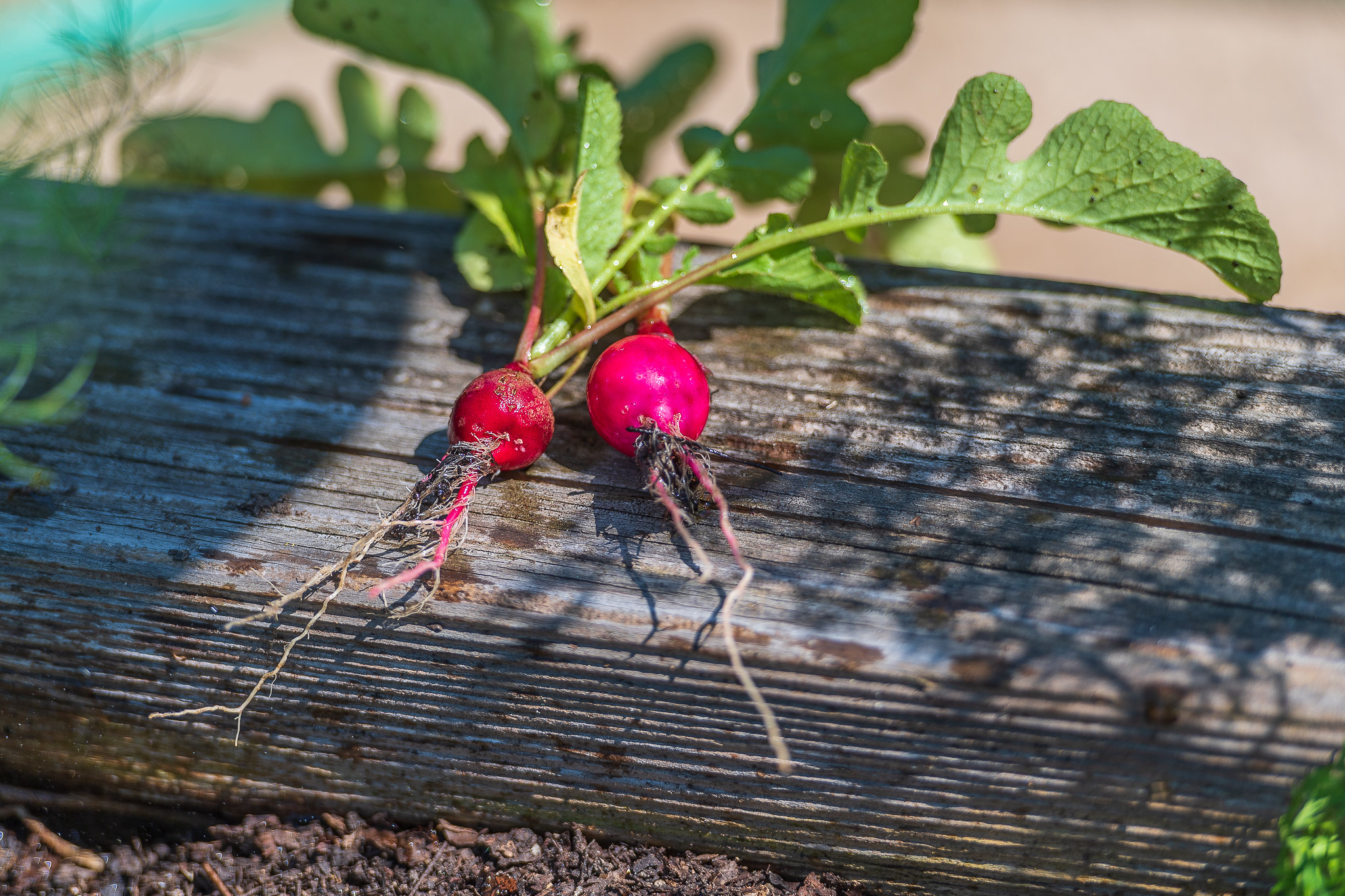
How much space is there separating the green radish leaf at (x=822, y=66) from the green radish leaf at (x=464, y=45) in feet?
1.57

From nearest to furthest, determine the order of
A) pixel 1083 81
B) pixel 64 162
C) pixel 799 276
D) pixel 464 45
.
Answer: pixel 799 276
pixel 464 45
pixel 64 162
pixel 1083 81

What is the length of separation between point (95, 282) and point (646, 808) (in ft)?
5.74

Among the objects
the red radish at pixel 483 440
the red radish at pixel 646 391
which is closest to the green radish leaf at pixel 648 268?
the red radish at pixel 646 391

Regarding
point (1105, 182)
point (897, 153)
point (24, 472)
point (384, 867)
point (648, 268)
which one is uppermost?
point (1105, 182)

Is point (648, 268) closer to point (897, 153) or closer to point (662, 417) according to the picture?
point (662, 417)

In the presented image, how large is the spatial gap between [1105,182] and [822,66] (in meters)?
0.67

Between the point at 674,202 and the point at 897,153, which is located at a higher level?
the point at 897,153

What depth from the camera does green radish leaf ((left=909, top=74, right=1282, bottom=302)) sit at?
157cm

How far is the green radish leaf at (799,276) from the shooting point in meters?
1.65

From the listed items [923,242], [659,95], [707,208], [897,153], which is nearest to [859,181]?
[707,208]

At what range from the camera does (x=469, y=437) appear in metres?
1.44

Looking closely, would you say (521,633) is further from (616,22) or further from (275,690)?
(616,22)

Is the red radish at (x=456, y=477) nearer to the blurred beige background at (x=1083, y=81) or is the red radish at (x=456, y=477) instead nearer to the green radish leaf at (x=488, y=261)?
the green radish leaf at (x=488, y=261)

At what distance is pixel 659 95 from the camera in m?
2.74
